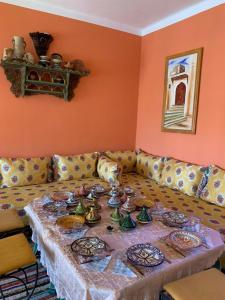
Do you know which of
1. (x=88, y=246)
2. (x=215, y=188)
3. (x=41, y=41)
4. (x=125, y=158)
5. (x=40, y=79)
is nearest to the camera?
(x=88, y=246)

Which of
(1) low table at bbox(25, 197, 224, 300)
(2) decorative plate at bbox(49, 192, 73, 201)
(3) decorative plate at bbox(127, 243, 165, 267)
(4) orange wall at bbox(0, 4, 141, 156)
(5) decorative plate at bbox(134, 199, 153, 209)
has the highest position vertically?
(4) orange wall at bbox(0, 4, 141, 156)

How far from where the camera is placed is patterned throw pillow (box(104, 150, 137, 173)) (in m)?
3.62

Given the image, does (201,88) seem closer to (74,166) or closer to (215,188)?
(215,188)

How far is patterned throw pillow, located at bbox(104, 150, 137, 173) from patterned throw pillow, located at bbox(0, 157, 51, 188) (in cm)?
96

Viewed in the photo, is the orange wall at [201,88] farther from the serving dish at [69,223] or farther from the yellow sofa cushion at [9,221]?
the yellow sofa cushion at [9,221]

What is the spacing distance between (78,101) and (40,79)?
585 mm

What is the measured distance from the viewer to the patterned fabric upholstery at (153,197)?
2320mm

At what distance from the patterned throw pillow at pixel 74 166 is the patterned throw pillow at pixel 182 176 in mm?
973

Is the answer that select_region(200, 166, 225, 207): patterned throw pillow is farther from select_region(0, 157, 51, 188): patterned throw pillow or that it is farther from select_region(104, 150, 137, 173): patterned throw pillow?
select_region(0, 157, 51, 188): patterned throw pillow

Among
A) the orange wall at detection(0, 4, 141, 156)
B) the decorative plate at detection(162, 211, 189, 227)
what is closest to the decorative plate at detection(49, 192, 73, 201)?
the decorative plate at detection(162, 211, 189, 227)

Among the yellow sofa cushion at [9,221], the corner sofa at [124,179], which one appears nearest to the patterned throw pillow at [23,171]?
the corner sofa at [124,179]

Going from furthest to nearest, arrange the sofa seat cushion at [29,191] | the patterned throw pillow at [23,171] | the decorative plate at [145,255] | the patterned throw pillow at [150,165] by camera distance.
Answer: the patterned throw pillow at [150,165] < the patterned throw pillow at [23,171] < the sofa seat cushion at [29,191] < the decorative plate at [145,255]

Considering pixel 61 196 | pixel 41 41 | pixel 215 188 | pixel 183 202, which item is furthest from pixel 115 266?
pixel 41 41

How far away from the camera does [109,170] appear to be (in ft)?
10.1
